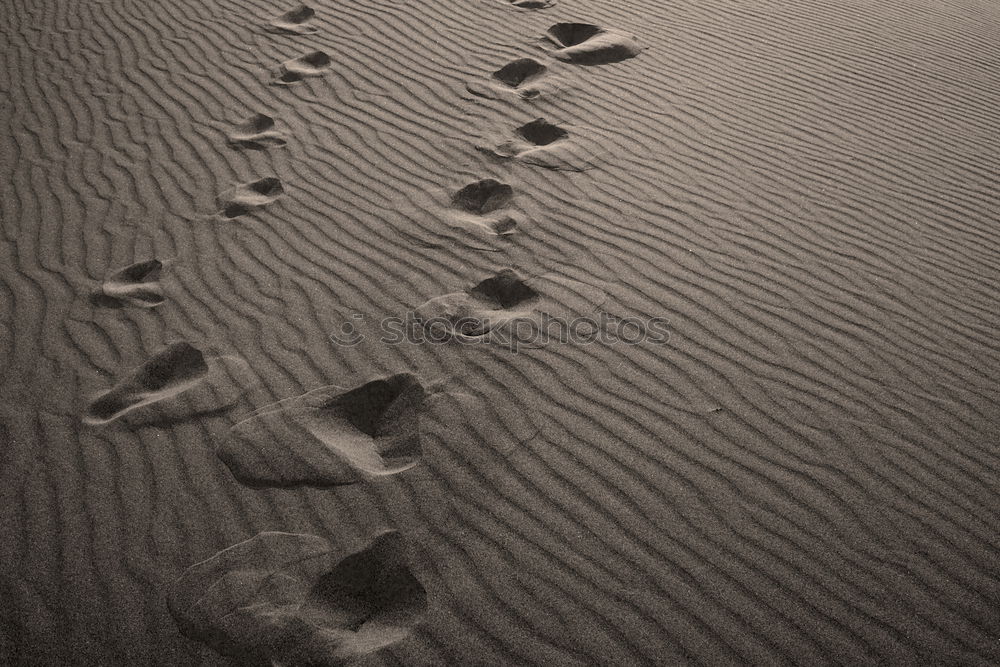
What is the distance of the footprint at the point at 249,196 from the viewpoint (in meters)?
3.80

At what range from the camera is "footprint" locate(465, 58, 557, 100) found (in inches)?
188

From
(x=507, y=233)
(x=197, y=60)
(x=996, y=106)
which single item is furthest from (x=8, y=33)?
(x=996, y=106)

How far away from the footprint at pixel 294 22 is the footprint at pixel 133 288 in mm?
2925

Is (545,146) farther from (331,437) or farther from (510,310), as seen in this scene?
(331,437)

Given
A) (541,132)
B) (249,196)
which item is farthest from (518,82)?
(249,196)

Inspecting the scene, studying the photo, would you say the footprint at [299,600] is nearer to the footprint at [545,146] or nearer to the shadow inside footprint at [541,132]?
the footprint at [545,146]

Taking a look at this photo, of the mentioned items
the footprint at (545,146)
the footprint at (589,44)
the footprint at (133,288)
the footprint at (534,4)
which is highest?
the footprint at (534,4)

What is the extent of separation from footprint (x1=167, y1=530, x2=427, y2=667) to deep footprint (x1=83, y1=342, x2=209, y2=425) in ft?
2.71

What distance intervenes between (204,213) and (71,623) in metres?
2.25

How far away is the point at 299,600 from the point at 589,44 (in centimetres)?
447

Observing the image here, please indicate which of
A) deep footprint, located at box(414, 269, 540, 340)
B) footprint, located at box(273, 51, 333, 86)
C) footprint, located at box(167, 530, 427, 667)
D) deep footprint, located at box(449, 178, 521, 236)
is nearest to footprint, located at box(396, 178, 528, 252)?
deep footprint, located at box(449, 178, 521, 236)

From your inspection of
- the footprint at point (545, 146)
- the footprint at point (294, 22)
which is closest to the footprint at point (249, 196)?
the footprint at point (545, 146)

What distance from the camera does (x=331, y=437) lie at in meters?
2.65

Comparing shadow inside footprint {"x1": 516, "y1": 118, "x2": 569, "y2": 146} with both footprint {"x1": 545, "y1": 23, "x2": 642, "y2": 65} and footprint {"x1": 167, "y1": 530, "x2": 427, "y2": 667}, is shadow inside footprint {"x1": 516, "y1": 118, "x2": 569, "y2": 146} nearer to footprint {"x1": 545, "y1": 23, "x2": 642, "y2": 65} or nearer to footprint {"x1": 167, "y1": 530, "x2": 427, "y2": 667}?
footprint {"x1": 545, "y1": 23, "x2": 642, "y2": 65}
